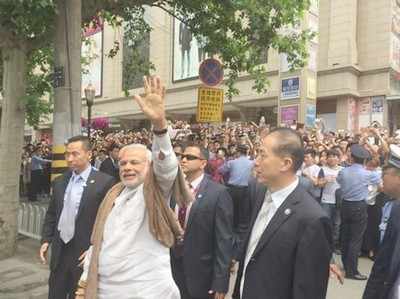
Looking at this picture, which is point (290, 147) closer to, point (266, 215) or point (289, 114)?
point (266, 215)

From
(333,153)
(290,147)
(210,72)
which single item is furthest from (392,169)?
(210,72)

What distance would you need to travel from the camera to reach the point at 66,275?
15.7 ft

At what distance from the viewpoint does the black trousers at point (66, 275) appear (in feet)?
15.6

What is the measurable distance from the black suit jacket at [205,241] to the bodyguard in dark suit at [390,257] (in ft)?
4.37

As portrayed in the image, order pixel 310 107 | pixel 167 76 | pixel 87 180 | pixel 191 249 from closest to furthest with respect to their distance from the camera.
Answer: pixel 191 249, pixel 87 180, pixel 310 107, pixel 167 76

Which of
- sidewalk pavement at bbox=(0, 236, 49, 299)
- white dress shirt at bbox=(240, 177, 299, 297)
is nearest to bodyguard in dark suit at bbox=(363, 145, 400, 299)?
white dress shirt at bbox=(240, 177, 299, 297)

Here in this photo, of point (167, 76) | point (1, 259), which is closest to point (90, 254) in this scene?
point (1, 259)

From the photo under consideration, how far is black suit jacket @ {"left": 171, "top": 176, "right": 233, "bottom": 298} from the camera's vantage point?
4.38 metres

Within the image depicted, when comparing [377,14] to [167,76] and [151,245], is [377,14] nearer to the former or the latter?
[167,76]

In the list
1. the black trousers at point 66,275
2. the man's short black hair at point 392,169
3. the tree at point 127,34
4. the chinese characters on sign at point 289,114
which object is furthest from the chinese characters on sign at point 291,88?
the man's short black hair at point 392,169

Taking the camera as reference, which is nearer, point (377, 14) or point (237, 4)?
point (237, 4)

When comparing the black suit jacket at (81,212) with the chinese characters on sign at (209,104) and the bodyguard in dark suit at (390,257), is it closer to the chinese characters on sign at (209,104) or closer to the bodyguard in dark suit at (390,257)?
the bodyguard in dark suit at (390,257)

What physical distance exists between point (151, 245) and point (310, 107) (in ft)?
41.0

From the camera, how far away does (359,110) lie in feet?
90.8
